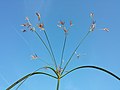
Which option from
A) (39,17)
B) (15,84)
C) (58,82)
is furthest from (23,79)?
(39,17)

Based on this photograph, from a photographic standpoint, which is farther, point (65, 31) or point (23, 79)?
point (65, 31)

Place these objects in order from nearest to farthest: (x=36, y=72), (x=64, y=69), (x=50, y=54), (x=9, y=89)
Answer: (x=9, y=89), (x=36, y=72), (x=64, y=69), (x=50, y=54)

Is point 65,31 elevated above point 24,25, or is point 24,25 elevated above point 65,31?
point 65,31

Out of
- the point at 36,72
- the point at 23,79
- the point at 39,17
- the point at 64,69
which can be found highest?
the point at 39,17

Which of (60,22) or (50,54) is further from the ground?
(60,22)

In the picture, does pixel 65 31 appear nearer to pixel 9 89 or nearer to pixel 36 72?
pixel 36 72

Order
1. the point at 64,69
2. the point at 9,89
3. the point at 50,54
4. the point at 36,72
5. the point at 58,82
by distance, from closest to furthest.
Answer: the point at 9,89 < the point at 36,72 < the point at 58,82 < the point at 64,69 < the point at 50,54

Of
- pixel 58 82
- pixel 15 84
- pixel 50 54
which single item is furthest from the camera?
pixel 50 54

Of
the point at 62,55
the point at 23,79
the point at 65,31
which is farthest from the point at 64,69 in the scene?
the point at 23,79

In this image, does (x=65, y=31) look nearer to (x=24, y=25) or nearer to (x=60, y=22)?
(x=60, y=22)
